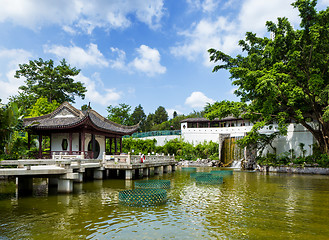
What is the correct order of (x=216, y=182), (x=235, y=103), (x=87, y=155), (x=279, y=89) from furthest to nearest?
(x=235, y=103), (x=279, y=89), (x=87, y=155), (x=216, y=182)

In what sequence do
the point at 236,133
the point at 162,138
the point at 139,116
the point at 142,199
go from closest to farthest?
the point at 142,199, the point at 236,133, the point at 162,138, the point at 139,116

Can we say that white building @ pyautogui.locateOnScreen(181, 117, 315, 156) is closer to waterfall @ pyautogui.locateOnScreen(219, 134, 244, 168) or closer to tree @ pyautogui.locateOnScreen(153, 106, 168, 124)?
waterfall @ pyautogui.locateOnScreen(219, 134, 244, 168)

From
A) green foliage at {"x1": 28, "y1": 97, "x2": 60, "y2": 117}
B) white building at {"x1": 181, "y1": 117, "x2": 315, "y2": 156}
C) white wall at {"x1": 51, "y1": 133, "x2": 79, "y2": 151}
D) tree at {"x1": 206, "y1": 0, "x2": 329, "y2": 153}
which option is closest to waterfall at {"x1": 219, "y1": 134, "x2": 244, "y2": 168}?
white building at {"x1": 181, "y1": 117, "x2": 315, "y2": 156}

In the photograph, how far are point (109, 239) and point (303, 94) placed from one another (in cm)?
2151

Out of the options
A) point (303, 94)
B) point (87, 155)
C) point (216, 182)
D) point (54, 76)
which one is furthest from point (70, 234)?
point (54, 76)

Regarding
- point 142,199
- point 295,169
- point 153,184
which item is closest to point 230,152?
point 295,169

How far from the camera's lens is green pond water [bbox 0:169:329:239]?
7.44 m

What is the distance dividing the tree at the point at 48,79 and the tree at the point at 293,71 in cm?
2537

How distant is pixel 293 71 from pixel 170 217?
2156cm

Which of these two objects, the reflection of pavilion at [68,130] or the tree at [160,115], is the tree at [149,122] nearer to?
the tree at [160,115]

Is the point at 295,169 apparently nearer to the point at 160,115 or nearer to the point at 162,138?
the point at 162,138

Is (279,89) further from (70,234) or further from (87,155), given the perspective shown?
(70,234)

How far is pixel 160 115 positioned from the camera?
3187 inches

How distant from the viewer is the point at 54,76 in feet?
143
